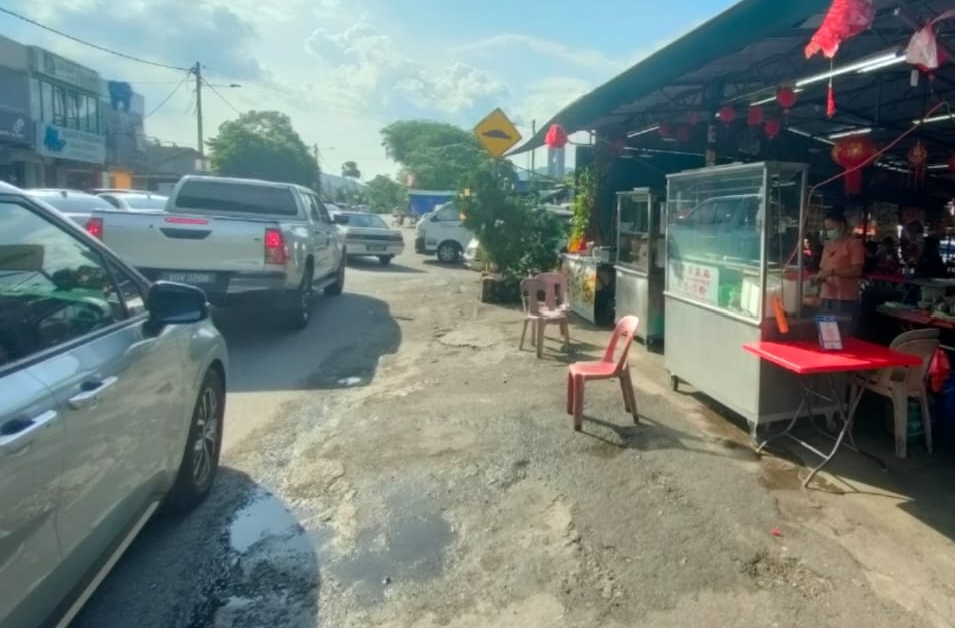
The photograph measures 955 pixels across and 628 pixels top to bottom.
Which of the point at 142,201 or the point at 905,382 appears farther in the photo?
the point at 142,201

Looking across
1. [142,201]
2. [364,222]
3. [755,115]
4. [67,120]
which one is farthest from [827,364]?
[67,120]

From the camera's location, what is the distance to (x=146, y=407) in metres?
2.95

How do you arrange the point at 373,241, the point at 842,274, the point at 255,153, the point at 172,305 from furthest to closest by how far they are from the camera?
the point at 255,153 < the point at 373,241 < the point at 842,274 < the point at 172,305

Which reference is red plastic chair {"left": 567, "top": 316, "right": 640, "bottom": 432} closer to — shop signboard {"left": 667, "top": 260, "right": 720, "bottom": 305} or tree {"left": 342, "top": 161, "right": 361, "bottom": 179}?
shop signboard {"left": 667, "top": 260, "right": 720, "bottom": 305}

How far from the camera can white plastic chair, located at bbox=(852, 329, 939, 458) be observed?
4.82 m

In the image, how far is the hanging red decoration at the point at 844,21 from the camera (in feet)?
11.7

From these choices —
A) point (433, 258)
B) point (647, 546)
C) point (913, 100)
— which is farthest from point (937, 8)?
point (433, 258)

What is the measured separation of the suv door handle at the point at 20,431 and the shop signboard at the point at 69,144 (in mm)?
27530

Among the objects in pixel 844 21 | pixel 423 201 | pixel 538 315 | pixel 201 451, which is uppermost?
pixel 423 201

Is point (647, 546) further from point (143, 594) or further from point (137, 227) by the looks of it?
point (137, 227)

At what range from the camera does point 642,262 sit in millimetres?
8492

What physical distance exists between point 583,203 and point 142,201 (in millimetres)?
11068

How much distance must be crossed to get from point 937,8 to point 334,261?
29.1 feet

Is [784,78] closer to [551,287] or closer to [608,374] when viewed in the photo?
[551,287]
